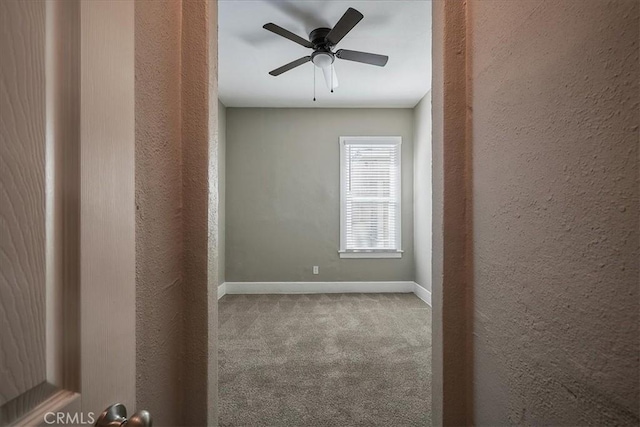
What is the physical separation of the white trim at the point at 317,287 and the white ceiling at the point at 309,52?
2.63 meters

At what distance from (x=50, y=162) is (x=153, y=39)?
580 millimetres

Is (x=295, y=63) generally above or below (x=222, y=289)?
above

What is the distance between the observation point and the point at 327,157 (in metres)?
4.88

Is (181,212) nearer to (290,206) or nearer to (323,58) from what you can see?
(323,58)

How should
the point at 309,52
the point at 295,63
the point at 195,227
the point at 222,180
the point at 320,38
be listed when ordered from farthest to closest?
the point at 222,180
the point at 309,52
the point at 295,63
the point at 320,38
the point at 195,227

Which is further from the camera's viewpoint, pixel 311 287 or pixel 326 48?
pixel 311 287

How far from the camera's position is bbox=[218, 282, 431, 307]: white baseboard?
481 cm

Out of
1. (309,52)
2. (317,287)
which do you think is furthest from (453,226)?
(317,287)

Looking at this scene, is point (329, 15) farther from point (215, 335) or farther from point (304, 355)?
point (304, 355)

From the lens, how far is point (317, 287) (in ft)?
15.8

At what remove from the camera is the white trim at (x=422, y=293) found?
4234 mm

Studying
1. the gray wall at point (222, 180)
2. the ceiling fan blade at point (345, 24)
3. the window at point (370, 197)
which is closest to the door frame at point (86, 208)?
the ceiling fan blade at point (345, 24)

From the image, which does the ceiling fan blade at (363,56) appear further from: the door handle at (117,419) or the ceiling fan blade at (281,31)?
the door handle at (117,419)

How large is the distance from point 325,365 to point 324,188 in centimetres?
284
